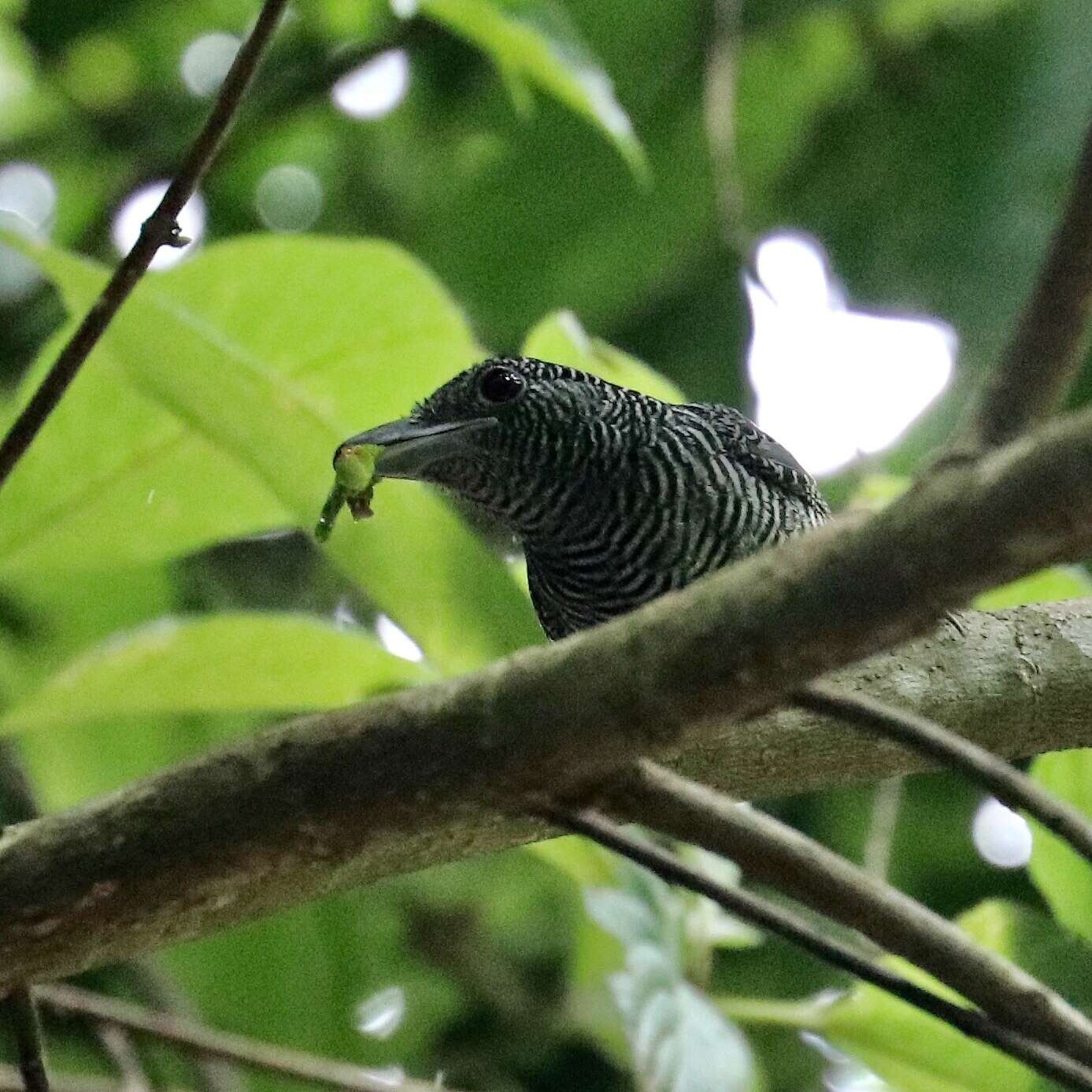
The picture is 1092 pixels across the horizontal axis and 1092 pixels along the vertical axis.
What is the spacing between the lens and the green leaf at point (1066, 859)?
145 cm

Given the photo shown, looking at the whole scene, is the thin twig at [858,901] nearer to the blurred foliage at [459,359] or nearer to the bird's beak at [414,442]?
the blurred foliage at [459,359]

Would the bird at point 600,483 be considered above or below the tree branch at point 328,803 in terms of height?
above

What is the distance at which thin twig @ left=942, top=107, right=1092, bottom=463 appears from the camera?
0.61m

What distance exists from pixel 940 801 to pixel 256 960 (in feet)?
3.88

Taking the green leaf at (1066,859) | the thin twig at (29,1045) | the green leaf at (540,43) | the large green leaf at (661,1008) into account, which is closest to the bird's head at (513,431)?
the green leaf at (540,43)

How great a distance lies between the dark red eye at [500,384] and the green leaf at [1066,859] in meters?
0.87

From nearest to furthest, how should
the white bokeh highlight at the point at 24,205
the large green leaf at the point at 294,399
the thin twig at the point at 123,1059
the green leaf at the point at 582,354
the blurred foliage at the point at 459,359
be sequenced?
the large green leaf at the point at 294,399 → the blurred foliage at the point at 459,359 → the thin twig at the point at 123,1059 → the green leaf at the point at 582,354 → the white bokeh highlight at the point at 24,205

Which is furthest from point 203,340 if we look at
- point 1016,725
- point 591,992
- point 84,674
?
point 591,992

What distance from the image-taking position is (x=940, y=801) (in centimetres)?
266

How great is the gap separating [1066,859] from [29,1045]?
0.94m

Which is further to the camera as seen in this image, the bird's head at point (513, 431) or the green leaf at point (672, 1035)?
the bird's head at point (513, 431)

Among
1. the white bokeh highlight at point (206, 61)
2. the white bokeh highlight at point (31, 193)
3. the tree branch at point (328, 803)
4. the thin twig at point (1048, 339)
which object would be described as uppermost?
the white bokeh highlight at point (206, 61)

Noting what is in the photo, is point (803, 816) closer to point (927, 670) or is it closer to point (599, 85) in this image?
point (599, 85)

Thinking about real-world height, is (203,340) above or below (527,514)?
below
